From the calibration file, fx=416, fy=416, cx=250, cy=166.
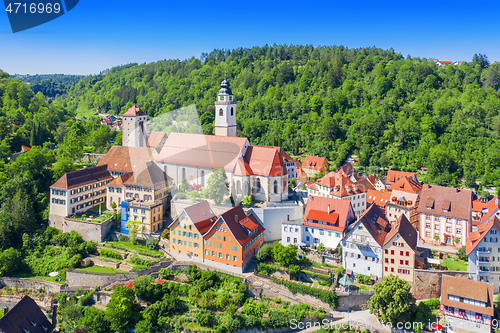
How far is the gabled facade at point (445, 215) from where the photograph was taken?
38.6 meters

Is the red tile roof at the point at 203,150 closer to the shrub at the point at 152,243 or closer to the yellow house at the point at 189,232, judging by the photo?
the yellow house at the point at 189,232

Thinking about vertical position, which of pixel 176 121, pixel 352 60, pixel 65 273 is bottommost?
pixel 65 273

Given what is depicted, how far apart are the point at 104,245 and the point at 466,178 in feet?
172

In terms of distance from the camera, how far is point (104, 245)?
40062mm


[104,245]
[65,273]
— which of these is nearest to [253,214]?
[104,245]

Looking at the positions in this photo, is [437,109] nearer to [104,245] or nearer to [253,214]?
[253,214]

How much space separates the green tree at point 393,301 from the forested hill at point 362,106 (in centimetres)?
3986

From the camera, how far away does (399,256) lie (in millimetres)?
32156

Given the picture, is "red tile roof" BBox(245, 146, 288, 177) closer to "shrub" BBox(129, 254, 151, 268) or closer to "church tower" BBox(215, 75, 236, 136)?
"church tower" BBox(215, 75, 236, 136)

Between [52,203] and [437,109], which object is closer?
[52,203]

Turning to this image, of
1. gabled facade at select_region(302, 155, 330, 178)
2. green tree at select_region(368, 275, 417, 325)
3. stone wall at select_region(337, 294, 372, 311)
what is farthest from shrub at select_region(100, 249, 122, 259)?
gabled facade at select_region(302, 155, 330, 178)

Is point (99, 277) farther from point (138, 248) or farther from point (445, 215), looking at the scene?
point (445, 215)

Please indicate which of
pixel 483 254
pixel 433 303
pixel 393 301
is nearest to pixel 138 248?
pixel 393 301

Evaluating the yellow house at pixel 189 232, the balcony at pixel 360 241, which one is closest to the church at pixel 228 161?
the yellow house at pixel 189 232
